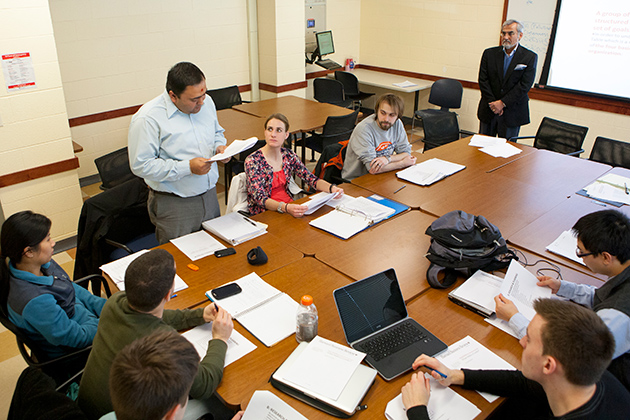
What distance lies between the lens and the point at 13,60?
3.53 metres

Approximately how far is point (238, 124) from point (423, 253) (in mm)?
2923

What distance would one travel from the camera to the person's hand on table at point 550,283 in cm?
228

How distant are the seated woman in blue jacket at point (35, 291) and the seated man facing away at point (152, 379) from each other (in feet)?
2.95

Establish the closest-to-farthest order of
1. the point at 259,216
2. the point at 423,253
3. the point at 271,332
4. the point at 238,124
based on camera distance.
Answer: the point at 271,332 < the point at 423,253 < the point at 259,216 < the point at 238,124

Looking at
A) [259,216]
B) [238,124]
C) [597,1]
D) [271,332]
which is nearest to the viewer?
[271,332]

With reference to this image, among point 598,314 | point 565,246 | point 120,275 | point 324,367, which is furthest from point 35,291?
point 565,246

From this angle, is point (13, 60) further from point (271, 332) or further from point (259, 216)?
point (271, 332)

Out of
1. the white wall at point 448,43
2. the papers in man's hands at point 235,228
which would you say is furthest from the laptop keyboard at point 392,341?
the white wall at point 448,43

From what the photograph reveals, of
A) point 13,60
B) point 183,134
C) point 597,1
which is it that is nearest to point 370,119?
point 183,134

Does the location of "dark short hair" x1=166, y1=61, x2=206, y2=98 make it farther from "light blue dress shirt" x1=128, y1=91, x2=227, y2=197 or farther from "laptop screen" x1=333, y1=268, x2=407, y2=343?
"laptop screen" x1=333, y1=268, x2=407, y2=343

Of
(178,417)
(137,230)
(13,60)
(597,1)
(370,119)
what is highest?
(597,1)

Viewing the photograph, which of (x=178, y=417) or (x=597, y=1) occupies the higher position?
(x=597, y=1)

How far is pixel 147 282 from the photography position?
5.62 ft

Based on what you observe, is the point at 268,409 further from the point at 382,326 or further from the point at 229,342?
the point at 382,326
